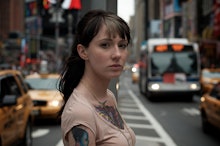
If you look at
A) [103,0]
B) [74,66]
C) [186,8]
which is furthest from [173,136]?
[186,8]

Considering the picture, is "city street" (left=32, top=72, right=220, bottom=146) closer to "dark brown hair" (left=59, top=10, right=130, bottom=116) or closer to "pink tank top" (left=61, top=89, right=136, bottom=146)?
"dark brown hair" (left=59, top=10, right=130, bottom=116)

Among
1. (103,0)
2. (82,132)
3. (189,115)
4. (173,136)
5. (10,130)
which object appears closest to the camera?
(82,132)

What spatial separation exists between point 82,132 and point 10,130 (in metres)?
5.61

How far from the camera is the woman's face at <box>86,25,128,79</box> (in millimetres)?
2299

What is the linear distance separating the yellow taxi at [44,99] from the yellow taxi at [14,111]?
3.19 meters

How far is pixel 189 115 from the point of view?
16.4 metres

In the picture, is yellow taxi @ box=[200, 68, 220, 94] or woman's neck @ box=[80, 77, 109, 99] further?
yellow taxi @ box=[200, 68, 220, 94]

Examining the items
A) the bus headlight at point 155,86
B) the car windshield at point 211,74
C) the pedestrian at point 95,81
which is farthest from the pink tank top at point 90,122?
the car windshield at point 211,74

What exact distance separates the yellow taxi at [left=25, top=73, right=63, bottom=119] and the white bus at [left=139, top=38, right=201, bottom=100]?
25.6 ft

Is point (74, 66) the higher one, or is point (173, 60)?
point (74, 66)

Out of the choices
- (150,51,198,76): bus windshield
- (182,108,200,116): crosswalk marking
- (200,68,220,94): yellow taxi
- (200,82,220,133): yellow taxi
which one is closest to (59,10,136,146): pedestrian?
(200,82,220,133): yellow taxi

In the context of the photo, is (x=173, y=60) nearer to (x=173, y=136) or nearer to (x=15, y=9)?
(x=173, y=136)

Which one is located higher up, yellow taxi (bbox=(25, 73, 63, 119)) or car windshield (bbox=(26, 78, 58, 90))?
car windshield (bbox=(26, 78, 58, 90))

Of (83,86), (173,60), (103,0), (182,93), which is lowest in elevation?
(182,93)
